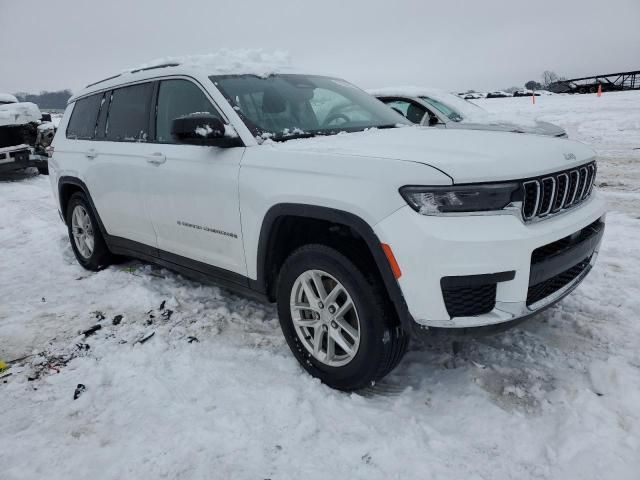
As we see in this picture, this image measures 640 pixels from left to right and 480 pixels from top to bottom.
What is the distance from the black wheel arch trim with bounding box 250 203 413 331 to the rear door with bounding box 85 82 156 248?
148 centimetres

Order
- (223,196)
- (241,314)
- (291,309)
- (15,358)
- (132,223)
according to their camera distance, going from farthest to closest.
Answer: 1. (132,223)
2. (241,314)
3. (15,358)
4. (223,196)
5. (291,309)

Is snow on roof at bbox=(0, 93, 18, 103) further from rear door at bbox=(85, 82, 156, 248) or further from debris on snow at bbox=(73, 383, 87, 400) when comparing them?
debris on snow at bbox=(73, 383, 87, 400)

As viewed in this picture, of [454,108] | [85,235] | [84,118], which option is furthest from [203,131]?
[454,108]

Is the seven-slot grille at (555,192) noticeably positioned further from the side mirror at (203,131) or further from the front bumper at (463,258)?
the side mirror at (203,131)

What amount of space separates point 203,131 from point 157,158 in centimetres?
87

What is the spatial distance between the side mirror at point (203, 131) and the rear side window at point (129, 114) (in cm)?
105

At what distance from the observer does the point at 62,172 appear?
16.3 ft

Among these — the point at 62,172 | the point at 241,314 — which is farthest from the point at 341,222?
the point at 62,172

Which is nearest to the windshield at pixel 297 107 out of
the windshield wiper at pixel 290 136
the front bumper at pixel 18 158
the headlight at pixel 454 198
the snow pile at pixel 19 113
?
the windshield wiper at pixel 290 136

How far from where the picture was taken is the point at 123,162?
3.98 m

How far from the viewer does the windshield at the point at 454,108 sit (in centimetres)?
707

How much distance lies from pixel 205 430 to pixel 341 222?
4.05 ft

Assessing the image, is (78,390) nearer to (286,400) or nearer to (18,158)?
(286,400)

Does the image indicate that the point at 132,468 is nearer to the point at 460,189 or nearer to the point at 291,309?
the point at 291,309
